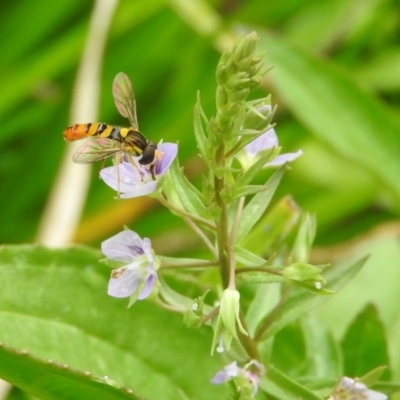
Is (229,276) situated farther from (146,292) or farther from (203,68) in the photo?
(203,68)

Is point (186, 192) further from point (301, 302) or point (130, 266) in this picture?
point (301, 302)

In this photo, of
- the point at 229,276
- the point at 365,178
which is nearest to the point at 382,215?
the point at 365,178

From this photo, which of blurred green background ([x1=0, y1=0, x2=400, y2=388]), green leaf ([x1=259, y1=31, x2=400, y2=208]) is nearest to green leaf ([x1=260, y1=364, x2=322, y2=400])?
green leaf ([x1=259, y1=31, x2=400, y2=208])

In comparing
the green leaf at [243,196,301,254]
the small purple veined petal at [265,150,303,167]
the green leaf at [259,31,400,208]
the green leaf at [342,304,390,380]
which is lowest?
the green leaf at [342,304,390,380]

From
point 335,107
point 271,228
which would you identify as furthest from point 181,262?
point 335,107

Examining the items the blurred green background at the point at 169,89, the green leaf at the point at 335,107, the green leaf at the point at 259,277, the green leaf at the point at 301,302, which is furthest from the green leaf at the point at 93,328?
the blurred green background at the point at 169,89

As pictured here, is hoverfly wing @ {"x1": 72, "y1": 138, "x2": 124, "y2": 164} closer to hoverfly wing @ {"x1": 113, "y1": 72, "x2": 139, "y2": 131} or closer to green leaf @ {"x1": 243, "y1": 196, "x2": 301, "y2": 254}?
hoverfly wing @ {"x1": 113, "y1": 72, "x2": 139, "y2": 131}
